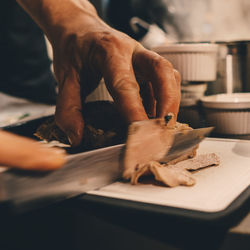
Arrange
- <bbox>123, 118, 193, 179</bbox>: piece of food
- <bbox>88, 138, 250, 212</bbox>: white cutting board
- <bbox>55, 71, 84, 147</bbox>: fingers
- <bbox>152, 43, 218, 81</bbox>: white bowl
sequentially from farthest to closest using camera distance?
1. <bbox>152, 43, 218, 81</bbox>: white bowl
2. <bbox>55, 71, 84, 147</bbox>: fingers
3. <bbox>123, 118, 193, 179</bbox>: piece of food
4. <bbox>88, 138, 250, 212</bbox>: white cutting board

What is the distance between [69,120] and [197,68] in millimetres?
669

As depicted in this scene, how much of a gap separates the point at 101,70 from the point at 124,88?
12cm

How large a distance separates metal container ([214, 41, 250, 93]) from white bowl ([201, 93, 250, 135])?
22 cm

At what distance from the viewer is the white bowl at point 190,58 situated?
4.15ft

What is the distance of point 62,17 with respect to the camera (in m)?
1.04

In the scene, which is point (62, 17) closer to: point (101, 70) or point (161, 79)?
point (101, 70)

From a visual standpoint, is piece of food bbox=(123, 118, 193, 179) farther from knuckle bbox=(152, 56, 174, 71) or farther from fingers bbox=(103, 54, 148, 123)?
knuckle bbox=(152, 56, 174, 71)

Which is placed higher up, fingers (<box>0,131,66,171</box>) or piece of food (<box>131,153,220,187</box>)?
fingers (<box>0,131,66,171</box>)

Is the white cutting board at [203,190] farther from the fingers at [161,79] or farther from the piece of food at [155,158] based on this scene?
the fingers at [161,79]

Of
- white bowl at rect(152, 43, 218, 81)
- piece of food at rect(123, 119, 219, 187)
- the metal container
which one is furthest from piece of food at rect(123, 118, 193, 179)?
the metal container

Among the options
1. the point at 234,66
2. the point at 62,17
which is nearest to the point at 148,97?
the point at 62,17

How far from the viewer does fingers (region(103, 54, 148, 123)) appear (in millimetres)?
776

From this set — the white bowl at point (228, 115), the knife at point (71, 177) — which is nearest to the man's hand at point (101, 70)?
the knife at point (71, 177)

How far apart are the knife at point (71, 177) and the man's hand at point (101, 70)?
11 cm
